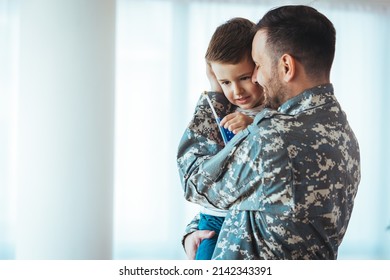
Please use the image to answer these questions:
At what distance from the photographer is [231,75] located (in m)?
1.05

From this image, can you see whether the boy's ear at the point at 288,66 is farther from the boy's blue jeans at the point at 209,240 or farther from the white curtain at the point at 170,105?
the white curtain at the point at 170,105

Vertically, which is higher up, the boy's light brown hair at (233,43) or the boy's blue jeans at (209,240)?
the boy's light brown hair at (233,43)

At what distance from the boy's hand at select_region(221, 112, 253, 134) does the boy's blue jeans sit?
207 millimetres

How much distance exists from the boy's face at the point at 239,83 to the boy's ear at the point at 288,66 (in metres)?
Answer: 0.16

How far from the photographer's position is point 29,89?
62.4 inches

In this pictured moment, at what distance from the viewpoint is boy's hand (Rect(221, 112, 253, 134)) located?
0.94 m

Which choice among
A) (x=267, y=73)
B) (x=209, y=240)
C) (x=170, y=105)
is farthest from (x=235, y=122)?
(x=170, y=105)

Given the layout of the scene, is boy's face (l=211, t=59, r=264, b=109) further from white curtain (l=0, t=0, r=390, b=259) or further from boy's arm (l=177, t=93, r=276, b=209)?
white curtain (l=0, t=0, r=390, b=259)

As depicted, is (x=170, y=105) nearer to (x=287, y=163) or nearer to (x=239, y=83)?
(x=239, y=83)

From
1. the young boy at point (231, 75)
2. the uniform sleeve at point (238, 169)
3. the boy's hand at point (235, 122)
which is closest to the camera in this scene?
the uniform sleeve at point (238, 169)

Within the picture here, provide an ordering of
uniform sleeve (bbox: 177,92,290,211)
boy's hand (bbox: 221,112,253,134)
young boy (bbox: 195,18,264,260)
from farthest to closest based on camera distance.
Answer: young boy (bbox: 195,18,264,260)
boy's hand (bbox: 221,112,253,134)
uniform sleeve (bbox: 177,92,290,211)

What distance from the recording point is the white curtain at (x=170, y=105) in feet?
6.27

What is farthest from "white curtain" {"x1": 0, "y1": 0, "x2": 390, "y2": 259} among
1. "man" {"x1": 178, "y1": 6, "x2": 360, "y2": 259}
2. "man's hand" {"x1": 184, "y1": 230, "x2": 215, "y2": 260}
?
"man" {"x1": 178, "y1": 6, "x2": 360, "y2": 259}

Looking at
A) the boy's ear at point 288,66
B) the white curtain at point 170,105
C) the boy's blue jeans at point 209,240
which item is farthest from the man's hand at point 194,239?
the white curtain at point 170,105
